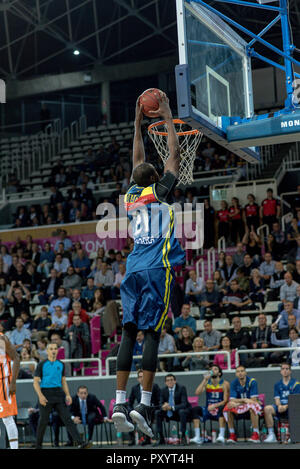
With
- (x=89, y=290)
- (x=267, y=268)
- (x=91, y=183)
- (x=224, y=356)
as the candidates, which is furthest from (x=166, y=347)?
(x=91, y=183)

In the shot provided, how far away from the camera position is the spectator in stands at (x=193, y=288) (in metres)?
17.4

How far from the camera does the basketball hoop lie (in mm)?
8859

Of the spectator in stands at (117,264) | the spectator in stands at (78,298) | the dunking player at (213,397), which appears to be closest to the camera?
the dunking player at (213,397)

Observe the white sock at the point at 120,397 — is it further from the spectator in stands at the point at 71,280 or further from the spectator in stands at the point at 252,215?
the spectator in stands at the point at 252,215

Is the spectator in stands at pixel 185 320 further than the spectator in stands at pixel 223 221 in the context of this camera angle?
No

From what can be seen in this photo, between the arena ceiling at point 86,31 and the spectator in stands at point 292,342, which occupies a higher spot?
the arena ceiling at point 86,31

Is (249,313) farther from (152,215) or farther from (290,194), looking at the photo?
(152,215)

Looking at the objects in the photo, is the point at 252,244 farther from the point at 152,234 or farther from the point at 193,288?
the point at 152,234

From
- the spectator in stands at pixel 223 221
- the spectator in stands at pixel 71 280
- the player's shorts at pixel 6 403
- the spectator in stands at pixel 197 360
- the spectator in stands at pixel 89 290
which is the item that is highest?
the spectator in stands at pixel 223 221

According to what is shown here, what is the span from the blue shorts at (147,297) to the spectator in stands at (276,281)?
10.3 metres

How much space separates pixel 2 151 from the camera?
3167 cm

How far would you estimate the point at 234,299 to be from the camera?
1666cm

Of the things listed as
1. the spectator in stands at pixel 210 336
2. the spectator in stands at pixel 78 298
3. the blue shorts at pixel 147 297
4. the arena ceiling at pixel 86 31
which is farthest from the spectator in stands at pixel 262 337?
the arena ceiling at pixel 86 31
